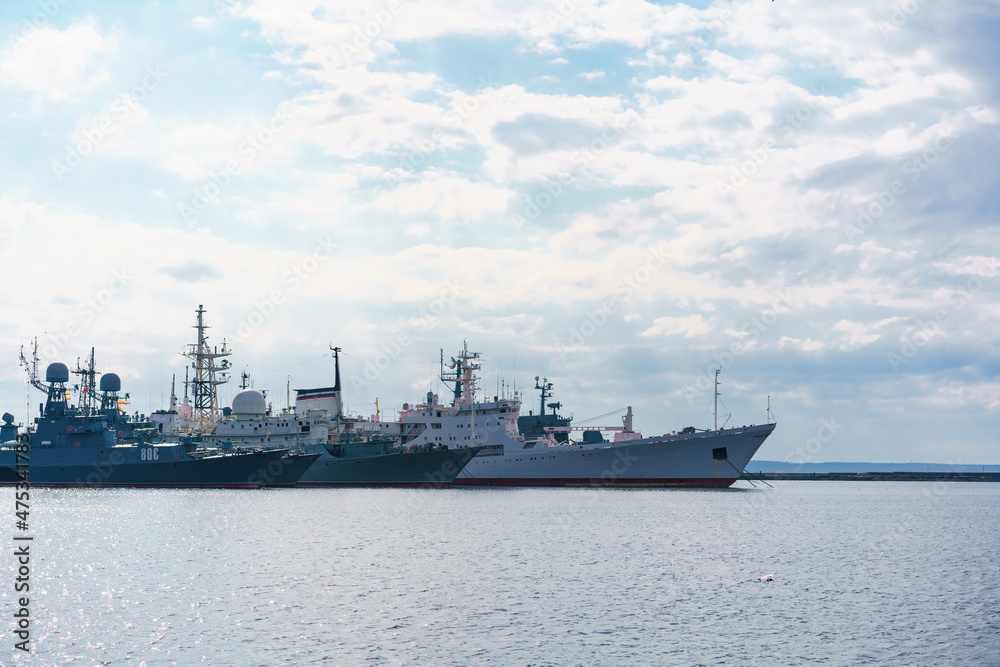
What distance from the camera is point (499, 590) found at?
27219 mm

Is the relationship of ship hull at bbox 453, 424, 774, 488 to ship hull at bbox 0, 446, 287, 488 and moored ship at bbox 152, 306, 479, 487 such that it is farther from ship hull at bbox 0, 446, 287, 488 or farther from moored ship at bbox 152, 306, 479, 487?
ship hull at bbox 0, 446, 287, 488

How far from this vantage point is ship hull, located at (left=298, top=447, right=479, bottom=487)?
73188mm

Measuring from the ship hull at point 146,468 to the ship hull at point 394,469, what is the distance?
369cm

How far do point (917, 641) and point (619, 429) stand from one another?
55.4m

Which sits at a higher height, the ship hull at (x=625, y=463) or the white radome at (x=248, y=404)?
the white radome at (x=248, y=404)

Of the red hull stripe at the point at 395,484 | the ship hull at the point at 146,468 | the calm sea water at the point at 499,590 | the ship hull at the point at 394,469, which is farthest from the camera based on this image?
the red hull stripe at the point at 395,484

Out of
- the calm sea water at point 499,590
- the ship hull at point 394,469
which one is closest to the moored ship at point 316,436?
the ship hull at point 394,469

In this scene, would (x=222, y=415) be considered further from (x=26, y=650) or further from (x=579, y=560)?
(x=26, y=650)

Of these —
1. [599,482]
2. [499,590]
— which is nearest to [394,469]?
[599,482]

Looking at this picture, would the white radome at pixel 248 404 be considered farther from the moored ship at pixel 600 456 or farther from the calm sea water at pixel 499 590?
the calm sea water at pixel 499 590

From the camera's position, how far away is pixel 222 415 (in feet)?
300

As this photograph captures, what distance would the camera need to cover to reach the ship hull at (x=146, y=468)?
74.9 m

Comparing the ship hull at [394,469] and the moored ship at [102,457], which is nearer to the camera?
the ship hull at [394,469]

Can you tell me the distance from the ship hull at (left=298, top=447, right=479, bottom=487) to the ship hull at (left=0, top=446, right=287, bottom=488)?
369 centimetres
